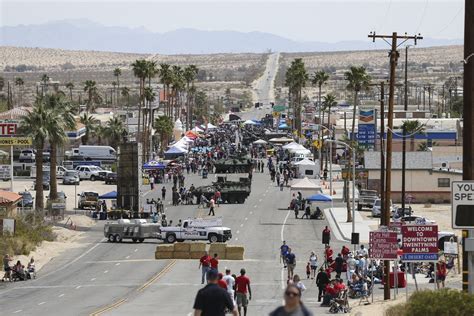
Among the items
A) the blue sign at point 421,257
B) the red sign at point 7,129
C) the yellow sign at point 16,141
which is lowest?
the blue sign at point 421,257

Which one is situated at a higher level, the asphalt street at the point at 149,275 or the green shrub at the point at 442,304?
the green shrub at the point at 442,304

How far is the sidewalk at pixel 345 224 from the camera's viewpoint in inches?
2557

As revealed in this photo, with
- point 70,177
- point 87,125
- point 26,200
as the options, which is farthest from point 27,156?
point 26,200

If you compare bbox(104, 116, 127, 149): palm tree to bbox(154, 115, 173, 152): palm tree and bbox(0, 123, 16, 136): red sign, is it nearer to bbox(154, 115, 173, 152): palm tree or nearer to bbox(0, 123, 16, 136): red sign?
bbox(154, 115, 173, 152): palm tree

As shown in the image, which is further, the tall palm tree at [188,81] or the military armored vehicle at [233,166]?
the tall palm tree at [188,81]

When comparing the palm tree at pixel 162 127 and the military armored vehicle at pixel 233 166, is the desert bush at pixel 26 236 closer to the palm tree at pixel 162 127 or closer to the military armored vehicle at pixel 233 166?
the military armored vehicle at pixel 233 166

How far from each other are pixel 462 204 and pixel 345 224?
153ft

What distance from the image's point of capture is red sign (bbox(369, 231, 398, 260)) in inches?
1409

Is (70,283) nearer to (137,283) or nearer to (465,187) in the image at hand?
(137,283)

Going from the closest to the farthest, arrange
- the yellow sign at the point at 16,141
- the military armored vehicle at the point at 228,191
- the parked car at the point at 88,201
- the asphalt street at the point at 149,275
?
the asphalt street at the point at 149,275, the yellow sign at the point at 16,141, the parked car at the point at 88,201, the military armored vehicle at the point at 228,191

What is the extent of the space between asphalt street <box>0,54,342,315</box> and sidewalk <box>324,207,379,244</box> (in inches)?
46.9

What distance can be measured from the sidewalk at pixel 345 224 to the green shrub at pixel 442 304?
3552cm

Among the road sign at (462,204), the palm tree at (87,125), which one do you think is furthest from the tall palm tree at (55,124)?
the palm tree at (87,125)

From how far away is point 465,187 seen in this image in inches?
956
